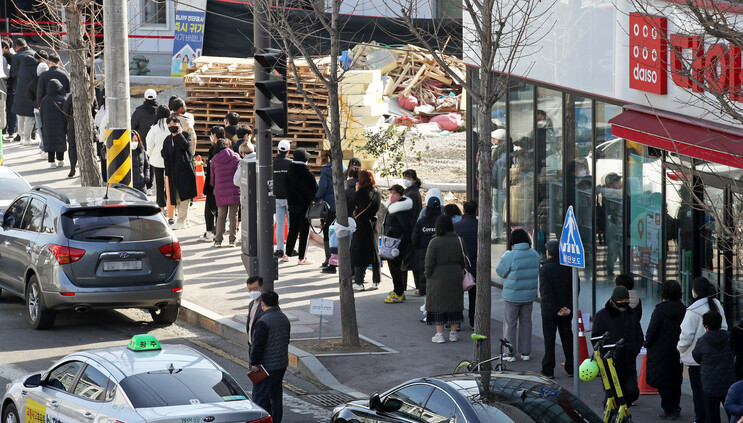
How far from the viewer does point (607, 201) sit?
14.1 metres

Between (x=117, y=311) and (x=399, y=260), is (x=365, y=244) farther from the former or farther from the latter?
(x=117, y=311)

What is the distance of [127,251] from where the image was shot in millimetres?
13594

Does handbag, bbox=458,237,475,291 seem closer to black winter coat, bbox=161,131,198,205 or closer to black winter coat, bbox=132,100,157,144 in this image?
black winter coat, bbox=161,131,198,205

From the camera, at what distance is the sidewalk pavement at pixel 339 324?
12.2 metres

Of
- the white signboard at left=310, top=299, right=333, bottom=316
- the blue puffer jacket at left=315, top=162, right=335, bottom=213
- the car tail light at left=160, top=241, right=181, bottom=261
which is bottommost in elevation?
the white signboard at left=310, top=299, right=333, bottom=316

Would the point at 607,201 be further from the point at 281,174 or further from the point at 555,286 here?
the point at 281,174

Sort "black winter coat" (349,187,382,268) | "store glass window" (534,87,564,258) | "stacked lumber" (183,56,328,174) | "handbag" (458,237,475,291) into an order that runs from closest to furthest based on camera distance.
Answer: "handbag" (458,237,475,291) → "store glass window" (534,87,564,258) → "black winter coat" (349,187,382,268) → "stacked lumber" (183,56,328,174)

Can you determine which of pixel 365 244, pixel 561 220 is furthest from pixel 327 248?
pixel 561 220

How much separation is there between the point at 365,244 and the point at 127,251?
4.27m

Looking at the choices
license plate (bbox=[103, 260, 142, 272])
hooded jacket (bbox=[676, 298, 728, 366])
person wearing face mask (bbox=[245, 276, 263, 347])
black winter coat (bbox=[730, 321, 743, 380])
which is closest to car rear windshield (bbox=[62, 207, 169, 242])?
license plate (bbox=[103, 260, 142, 272])

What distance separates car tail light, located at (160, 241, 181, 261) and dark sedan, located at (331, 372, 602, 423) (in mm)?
5683

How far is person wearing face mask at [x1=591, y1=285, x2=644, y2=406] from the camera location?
11.0 meters

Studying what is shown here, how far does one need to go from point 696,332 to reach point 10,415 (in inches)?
263

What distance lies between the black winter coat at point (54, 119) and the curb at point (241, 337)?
9.25m
